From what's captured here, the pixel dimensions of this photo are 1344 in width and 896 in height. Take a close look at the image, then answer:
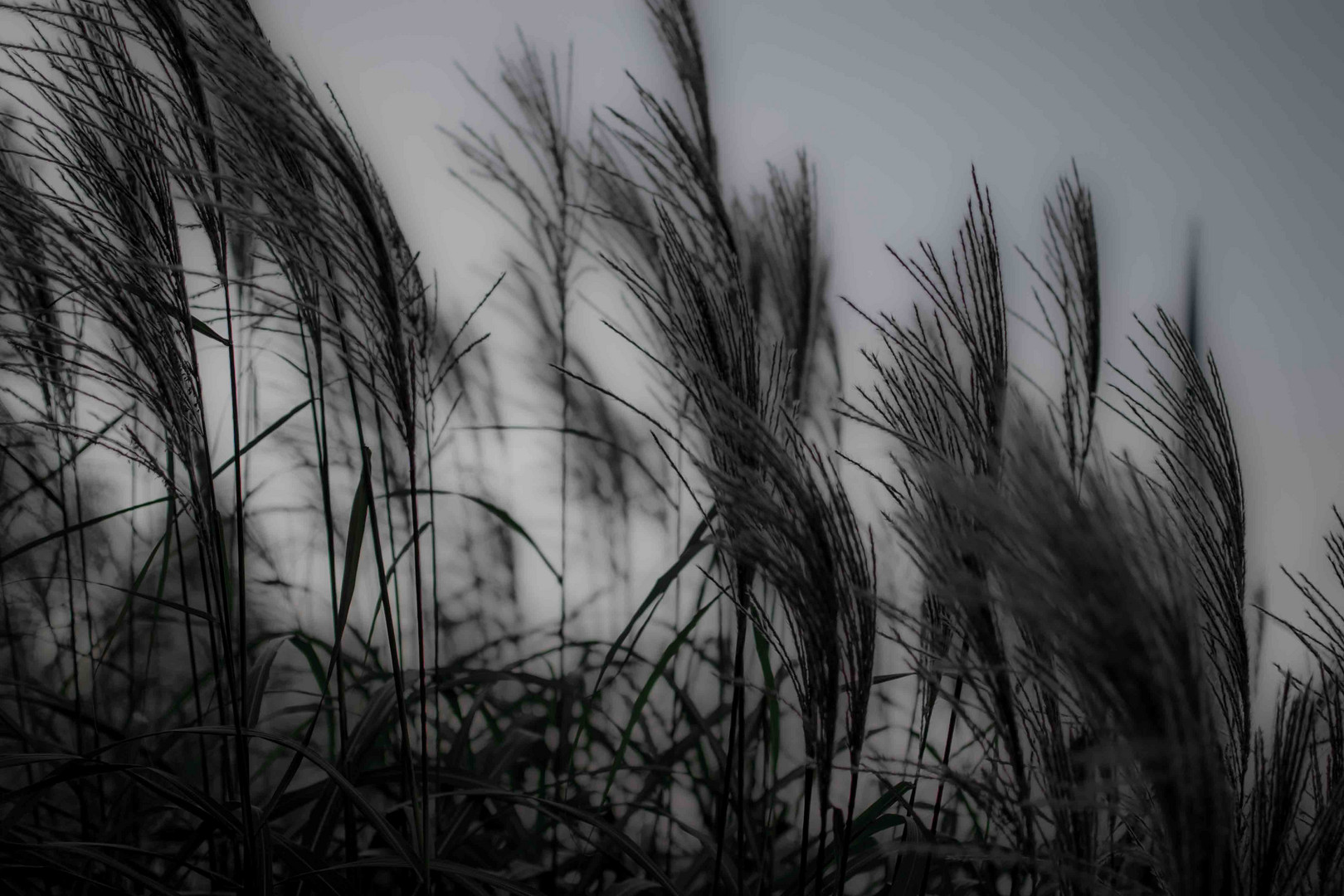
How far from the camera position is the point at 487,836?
5.37 ft

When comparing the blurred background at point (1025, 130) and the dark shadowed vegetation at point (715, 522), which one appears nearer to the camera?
the dark shadowed vegetation at point (715, 522)

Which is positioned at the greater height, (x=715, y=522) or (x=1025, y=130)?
(x=1025, y=130)

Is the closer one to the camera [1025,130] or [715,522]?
[715,522]

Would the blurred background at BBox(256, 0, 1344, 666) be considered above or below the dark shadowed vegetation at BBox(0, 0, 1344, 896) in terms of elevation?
above

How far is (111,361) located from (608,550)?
1.76m

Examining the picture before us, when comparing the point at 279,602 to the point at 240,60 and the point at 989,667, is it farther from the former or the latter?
the point at 989,667

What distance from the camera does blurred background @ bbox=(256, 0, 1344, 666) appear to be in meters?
1.96

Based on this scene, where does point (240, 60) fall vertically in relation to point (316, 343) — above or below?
above

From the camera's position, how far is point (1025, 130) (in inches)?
83.0

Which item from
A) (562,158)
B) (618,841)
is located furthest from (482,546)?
(618,841)

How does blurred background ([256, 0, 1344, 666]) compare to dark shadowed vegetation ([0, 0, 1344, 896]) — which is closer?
dark shadowed vegetation ([0, 0, 1344, 896])

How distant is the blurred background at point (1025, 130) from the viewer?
196cm

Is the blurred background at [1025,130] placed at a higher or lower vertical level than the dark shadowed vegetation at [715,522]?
higher

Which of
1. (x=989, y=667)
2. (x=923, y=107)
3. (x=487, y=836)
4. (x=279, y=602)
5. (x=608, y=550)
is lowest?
(x=487, y=836)
